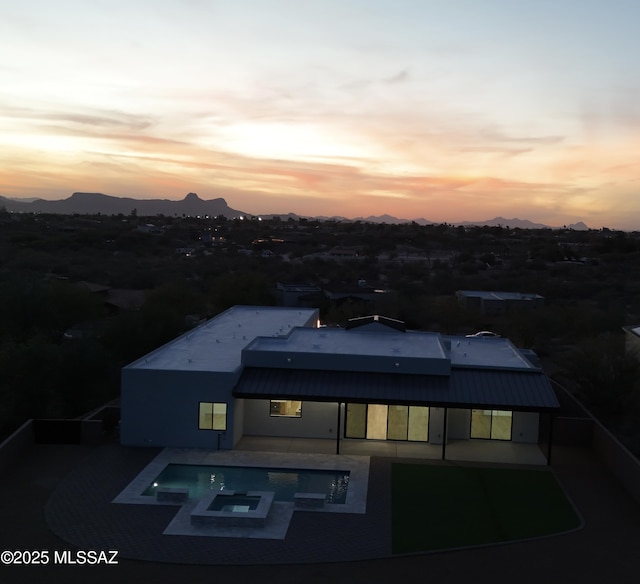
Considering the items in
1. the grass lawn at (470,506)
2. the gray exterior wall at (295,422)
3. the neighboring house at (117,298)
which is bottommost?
the grass lawn at (470,506)

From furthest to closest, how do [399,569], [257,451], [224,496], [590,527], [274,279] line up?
[274,279] → [257,451] → [224,496] → [590,527] → [399,569]

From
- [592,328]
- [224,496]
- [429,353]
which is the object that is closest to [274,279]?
[592,328]

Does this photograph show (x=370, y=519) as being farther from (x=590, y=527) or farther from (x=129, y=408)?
(x=129, y=408)

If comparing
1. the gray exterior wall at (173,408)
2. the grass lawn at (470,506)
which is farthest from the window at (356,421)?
the gray exterior wall at (173,408)

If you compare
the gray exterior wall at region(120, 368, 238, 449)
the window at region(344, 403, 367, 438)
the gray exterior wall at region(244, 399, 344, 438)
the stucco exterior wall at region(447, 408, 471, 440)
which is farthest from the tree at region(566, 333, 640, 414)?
the gray exterior wall at region(120, 368, 238, 449)

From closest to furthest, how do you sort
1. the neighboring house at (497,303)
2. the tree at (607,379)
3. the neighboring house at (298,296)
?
the tree at (607,379) → the neighboring house at (497,303) → the neighboring house at (298,296)

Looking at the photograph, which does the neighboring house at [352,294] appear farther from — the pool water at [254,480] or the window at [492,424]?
the pool water at [254,480]

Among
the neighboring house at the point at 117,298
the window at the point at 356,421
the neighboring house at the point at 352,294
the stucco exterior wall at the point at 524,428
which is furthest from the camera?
the neighboring house at the point at 352,294
